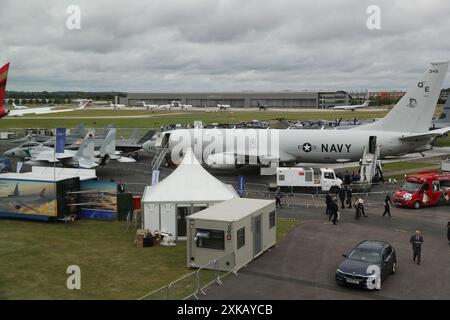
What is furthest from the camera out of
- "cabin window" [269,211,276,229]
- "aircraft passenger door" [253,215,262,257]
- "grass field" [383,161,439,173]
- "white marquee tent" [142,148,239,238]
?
"grass field" [383,161,439,173]

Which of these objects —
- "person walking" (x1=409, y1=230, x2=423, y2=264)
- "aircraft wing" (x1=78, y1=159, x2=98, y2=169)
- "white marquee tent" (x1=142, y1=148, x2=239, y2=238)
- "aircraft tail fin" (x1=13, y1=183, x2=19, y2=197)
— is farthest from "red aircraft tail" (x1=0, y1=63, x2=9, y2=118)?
"person walking" (x1=409, y1=230, x2=423, y2=264)

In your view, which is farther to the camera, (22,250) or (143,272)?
(22,250)

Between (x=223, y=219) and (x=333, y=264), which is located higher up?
(x=223, y=219)

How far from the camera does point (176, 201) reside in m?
21.8

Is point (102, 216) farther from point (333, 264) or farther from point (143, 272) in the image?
point (333, 264)

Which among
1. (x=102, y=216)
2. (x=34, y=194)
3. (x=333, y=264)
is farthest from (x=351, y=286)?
(x=34, y=194)

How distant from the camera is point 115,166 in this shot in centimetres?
4762

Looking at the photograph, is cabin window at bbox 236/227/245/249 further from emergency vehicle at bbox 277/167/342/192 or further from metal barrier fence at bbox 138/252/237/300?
emergency vehicle at bbox 277/167/342/192

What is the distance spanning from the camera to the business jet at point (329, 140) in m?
39.4

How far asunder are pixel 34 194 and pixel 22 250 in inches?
214

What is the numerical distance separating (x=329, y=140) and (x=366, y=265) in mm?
25766

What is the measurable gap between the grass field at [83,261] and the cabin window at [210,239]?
4.20 feet

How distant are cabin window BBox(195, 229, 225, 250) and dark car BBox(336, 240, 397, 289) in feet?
13.7

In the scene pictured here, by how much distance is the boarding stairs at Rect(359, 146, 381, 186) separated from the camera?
36156 mm
